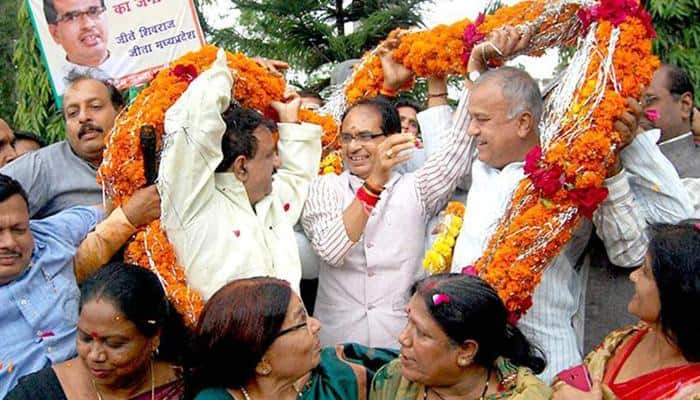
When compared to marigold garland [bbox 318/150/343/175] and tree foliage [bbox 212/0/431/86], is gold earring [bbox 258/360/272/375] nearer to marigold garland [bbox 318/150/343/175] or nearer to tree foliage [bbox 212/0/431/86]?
marigold garland [bbox 318/150/343/175]

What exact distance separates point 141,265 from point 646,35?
2.37 meters

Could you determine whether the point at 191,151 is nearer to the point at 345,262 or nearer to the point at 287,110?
the point at 287,110

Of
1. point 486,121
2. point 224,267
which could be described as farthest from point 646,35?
point 224,267

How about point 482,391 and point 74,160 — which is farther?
point 74,160

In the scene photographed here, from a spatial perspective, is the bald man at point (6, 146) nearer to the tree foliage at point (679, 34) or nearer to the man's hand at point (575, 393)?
the man's hand at point (575, 393)

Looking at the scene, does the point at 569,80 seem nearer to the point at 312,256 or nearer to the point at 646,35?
the point at 646,35

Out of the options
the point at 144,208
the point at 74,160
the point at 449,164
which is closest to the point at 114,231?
the point at 144,208

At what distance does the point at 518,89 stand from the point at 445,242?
2.44 feet

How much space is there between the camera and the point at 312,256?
390 centimetres

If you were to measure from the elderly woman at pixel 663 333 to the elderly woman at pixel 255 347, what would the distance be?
2.82 ft

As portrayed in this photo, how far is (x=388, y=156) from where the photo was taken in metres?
3.49

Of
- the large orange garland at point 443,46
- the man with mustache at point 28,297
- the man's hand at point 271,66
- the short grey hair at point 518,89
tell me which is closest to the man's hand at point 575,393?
the short grey hair at point 518,89

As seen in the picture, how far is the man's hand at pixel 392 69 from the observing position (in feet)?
13.8

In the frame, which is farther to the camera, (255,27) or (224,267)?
(255,27)
